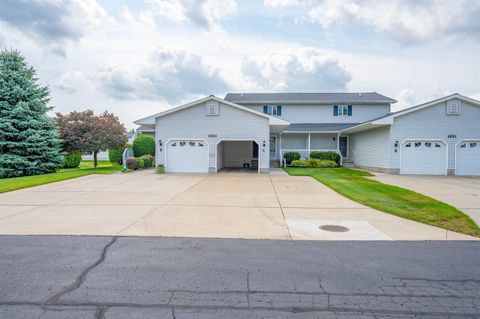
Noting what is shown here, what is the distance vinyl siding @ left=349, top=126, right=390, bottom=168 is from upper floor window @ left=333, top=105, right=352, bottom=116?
2.65 metres

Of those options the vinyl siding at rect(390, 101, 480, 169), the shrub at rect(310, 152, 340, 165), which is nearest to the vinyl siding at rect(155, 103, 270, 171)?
the shrub at rect(310, 152, 340, 165)

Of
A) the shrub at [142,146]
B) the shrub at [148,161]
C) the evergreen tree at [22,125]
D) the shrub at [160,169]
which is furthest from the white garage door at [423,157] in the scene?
the evergreen tree at [22,125]

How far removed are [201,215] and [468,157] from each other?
19.3 m

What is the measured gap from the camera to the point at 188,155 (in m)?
19.0

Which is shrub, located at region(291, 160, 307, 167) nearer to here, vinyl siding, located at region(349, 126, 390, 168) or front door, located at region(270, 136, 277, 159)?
front door, located at region(270, 136, 277, 159)

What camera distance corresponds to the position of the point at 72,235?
562cm

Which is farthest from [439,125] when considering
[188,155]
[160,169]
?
[160,169]

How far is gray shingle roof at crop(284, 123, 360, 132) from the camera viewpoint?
79.9ft

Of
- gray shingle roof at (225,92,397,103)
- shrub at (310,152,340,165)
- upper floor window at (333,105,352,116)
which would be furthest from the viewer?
upper floor window at (333,105,352,116)

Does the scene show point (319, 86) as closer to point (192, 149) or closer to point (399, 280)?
point (192, 149)

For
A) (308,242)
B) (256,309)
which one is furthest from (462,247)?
(256,309)

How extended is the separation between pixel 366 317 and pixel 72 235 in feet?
17.7

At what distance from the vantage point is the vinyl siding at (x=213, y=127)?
18.4 metres

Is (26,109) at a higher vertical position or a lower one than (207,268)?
higher
